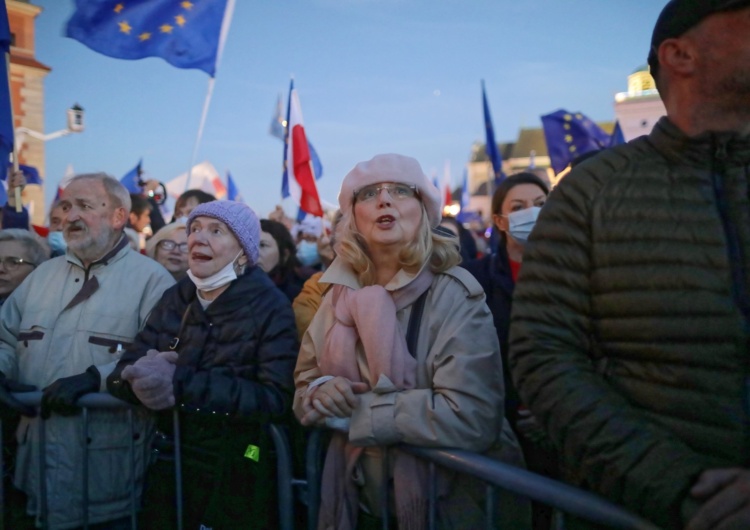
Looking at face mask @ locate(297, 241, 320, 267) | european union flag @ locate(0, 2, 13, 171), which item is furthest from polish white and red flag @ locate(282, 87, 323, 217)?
european union flag @ locate(0, 2, 13, 171)

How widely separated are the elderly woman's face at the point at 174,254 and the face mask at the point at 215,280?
1485 mm

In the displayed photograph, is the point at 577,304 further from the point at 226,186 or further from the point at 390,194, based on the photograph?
the point at 226,186

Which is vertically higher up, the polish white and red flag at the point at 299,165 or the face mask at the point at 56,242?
the polish white and red flag at the point at 299,165

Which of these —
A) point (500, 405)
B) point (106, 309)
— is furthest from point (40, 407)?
point (500, 405)

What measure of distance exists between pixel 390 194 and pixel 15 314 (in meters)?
2.34

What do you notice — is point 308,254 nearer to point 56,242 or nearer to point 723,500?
point 56,242

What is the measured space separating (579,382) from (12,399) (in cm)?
271

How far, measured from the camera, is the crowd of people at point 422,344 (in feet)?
4.80

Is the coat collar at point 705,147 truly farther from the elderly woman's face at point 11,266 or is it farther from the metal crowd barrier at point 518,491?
the elderly woman's face at point 11,266

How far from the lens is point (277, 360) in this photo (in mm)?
2873

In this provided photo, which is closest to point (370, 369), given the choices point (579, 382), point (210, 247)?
point (579, 382)

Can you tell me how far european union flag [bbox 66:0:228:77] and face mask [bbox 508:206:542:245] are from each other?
3501 mm

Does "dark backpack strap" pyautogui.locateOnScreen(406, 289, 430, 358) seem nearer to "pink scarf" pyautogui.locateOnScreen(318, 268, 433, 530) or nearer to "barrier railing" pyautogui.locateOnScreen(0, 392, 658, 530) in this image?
"pink scarf" pyautogui.locateOnScreen(318, 268, 433, 530)

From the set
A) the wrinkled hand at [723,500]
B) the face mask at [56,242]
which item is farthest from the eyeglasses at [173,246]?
the wrinkled hand at [723,500]
